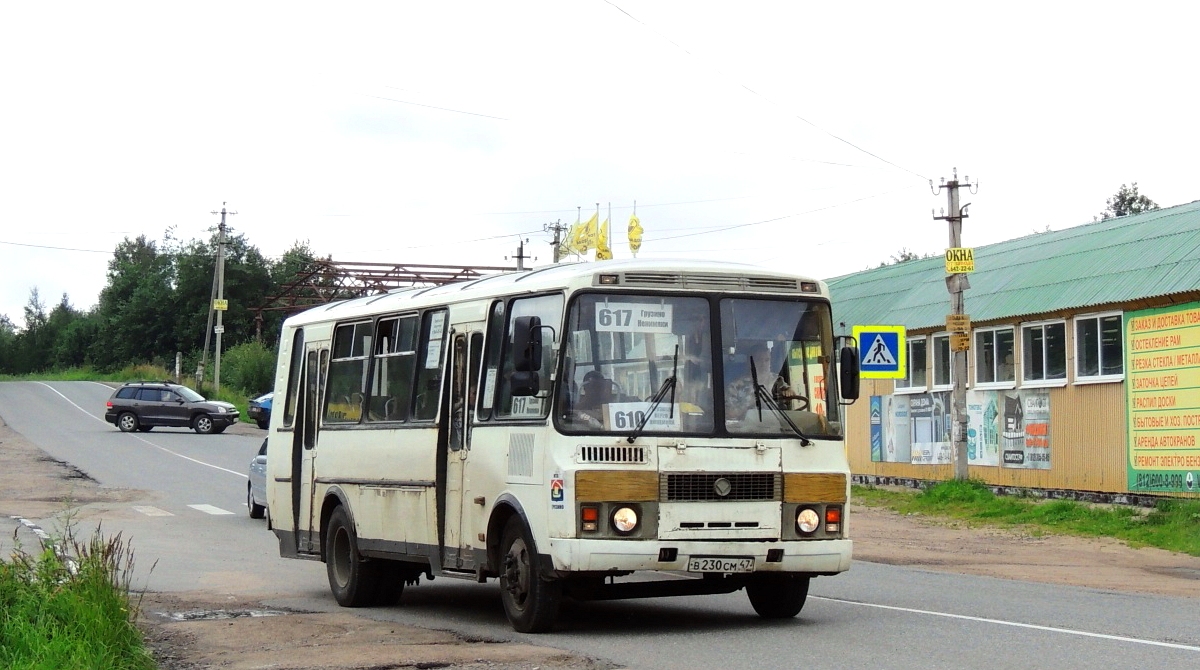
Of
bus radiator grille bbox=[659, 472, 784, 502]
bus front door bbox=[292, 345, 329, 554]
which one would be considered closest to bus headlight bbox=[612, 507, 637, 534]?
bus radiator grille bbox=[659, 472, 784, 502]

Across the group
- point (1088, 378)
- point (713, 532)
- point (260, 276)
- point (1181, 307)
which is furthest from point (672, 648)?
point (260, 276)

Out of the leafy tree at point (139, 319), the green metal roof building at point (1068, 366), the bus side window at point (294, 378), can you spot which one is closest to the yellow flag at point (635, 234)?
the green metal roof building at point (1068, 366)

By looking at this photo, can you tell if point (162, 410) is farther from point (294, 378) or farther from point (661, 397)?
point (661, 397)

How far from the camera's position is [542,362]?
11.6 metres

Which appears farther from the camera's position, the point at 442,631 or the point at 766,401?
the point at 442,631

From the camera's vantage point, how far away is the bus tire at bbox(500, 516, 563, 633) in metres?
11.3

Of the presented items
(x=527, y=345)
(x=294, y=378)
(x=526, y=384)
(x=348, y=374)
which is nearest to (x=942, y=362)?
(x=294, y=378)

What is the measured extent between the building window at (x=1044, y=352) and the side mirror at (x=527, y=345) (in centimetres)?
1879

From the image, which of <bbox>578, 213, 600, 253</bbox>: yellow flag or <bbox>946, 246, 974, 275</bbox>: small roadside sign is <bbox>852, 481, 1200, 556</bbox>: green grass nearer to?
<bbox>946, 246, 974, 275</bbox>: small roadside sign

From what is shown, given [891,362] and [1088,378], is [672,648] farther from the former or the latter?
[1088,378]

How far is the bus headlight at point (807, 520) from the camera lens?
11.5 meters

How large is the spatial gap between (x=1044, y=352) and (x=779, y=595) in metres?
17.6

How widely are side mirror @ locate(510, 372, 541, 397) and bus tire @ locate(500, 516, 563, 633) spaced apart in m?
1.02

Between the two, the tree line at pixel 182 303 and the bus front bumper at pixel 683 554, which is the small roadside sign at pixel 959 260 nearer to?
the bus front bumper at pixel 683 554
